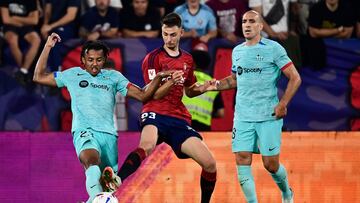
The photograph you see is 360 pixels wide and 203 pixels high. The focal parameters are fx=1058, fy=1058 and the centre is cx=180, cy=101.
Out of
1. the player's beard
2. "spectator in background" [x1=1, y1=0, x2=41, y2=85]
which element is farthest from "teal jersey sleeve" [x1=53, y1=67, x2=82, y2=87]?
"spectator in background" [x1=1, y1=0, x2=41, y2=85]

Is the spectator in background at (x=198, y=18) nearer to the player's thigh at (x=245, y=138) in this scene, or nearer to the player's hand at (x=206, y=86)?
the player's hand at (x=206, y=86)

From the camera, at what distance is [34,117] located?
13.8 metres

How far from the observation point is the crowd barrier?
1251cm

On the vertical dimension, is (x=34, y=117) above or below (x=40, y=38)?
below

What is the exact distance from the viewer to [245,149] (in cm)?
1123

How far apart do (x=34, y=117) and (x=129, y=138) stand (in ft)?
5.35

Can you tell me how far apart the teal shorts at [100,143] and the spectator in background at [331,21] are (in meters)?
4.91

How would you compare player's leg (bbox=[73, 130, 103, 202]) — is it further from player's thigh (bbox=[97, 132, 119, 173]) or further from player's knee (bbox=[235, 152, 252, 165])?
player's knee (bbox=[235, 152, 252, 165])

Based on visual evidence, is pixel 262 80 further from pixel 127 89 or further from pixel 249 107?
pixel 127 89

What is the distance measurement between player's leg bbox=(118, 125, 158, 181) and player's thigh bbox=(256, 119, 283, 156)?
3.74ft

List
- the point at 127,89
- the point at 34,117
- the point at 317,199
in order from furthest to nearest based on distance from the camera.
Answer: the point at 34,117
the point at 317,199
the point at 127,89

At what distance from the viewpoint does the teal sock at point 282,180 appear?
1138 centimetres

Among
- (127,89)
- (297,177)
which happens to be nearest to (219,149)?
(297,177)

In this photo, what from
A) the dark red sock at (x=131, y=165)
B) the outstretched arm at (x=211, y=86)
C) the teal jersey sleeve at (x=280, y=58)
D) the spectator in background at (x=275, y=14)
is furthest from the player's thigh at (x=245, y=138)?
the spectator in background at (x=275, y=14)
